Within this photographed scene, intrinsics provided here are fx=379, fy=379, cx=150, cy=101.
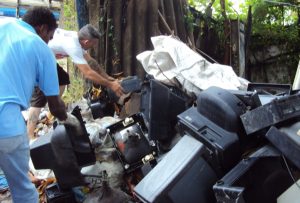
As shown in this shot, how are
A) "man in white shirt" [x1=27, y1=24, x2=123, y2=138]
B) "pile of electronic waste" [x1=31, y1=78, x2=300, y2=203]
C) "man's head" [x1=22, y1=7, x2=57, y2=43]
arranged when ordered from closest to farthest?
"pile of electronic waste" [x1=31, y1=78, x2=300, y2=203] → "man's head" [x1=22, y1=7, x2=57, y2=43] → "man in white shirt" [x1=27, y1=24, x2=123, y2=138]

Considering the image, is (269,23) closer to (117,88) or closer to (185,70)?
(185,70)

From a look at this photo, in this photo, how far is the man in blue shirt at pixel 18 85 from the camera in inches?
93.1

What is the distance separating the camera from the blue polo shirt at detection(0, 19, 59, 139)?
2.36 m

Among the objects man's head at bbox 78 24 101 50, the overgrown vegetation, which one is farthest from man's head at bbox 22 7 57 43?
the overgrown vegetation

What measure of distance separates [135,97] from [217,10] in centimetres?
362

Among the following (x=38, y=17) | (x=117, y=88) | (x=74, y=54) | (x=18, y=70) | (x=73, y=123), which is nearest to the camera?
(x=18, y=70)

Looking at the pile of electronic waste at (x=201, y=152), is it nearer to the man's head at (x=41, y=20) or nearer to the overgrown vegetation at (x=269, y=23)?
the man's head at (x=41, y=20)

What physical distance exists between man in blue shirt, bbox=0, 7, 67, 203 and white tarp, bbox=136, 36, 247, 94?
1214 millimetres

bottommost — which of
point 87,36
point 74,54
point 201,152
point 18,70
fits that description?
point 201,152

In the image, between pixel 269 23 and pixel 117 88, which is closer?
pixel 117 88

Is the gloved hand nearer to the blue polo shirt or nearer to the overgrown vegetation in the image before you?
the blue polo shirt

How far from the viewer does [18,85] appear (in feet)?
7.98

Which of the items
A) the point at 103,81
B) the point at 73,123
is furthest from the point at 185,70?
the point at 73,123

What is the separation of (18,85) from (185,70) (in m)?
1.59
